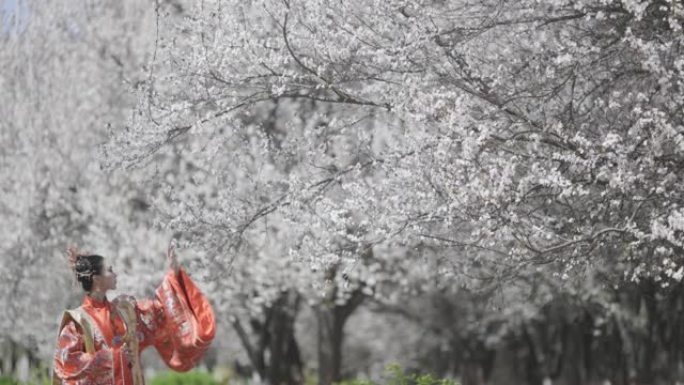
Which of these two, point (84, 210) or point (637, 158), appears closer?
point (637, 158)

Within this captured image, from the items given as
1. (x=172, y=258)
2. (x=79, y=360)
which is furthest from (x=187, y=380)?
(x=79, y=360)

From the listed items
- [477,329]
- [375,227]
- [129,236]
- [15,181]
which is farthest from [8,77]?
[477,329]

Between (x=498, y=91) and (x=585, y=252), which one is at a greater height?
(x=498, y=91)

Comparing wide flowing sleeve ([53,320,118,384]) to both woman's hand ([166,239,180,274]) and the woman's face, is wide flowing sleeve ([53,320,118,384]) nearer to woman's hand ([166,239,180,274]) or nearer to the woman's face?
the woman's face

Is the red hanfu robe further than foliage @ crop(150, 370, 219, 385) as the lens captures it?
No

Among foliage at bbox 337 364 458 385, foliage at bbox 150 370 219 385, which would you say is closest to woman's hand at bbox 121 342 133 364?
foliage at bbox 337 364 458 385

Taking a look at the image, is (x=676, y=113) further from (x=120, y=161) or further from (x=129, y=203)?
(x=129, y=203)

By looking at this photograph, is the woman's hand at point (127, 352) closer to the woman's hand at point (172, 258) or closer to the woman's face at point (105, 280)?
the woman's face at point (105, 280)

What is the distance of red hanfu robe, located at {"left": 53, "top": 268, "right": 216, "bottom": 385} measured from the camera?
8.33 meters

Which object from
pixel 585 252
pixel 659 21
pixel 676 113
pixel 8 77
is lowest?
pixel 585 252

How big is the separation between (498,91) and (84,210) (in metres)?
12.2

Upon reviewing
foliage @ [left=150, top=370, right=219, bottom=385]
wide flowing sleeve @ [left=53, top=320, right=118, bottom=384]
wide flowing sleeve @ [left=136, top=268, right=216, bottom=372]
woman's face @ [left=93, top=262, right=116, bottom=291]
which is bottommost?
wide flowing sleeve @ [left=53, top=320, right=118, bottom=384]

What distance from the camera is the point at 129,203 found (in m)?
20.6

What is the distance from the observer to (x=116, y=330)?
27.7ft
